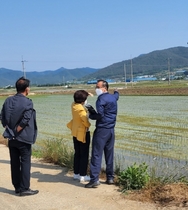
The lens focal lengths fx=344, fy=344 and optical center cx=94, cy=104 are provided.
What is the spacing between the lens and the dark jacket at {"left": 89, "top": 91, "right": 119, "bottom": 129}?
5172 mm

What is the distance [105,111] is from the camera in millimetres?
5246

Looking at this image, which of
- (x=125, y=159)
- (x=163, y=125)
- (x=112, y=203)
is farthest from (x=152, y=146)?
(x=112, y=203)

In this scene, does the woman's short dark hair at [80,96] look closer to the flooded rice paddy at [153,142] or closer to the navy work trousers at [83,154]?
the navy work trousers at [83,154]

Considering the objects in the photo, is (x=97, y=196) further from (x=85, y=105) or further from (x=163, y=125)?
(x=163, y=125)

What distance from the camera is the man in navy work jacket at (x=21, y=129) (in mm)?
4953

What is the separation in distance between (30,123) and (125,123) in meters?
9.96

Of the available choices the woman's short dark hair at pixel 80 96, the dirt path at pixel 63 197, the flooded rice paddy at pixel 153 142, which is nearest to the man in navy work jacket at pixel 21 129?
the dirt path at pixel 63 197

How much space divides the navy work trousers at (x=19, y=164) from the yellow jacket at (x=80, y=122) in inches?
34.0

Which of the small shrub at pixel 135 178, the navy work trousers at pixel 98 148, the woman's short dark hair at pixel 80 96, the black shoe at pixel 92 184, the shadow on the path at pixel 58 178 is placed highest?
the woman's short dark hair at pixel 80 96

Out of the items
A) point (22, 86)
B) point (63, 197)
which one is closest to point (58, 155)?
point (63, 197)

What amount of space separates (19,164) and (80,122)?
1165 millimetres

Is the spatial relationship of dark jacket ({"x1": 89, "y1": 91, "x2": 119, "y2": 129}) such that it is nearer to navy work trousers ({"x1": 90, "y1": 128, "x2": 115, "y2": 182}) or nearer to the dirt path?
navy work trousers ({"x1": 90, "y1": 128, "x2": 115, "y2": 182})

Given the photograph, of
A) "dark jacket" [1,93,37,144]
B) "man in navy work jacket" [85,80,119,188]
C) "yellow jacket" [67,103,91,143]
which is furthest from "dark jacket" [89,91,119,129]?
"dark jacket" [1,93,37,144]

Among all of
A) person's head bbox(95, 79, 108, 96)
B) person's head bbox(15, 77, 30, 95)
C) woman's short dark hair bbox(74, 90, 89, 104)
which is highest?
person's head bbox(15, 77, 30, 95)
